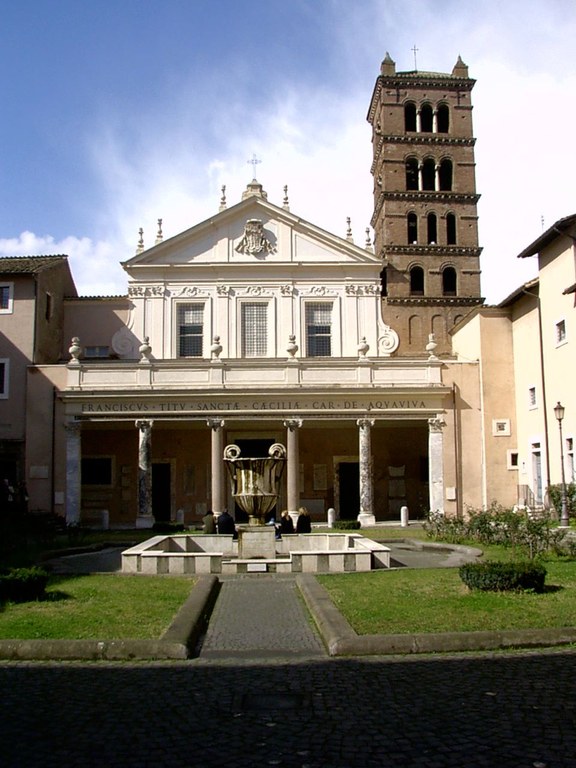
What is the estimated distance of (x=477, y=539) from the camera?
891 inches

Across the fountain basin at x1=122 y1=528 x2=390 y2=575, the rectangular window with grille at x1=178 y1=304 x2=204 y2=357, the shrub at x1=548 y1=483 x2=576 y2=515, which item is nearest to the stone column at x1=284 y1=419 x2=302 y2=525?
the rectangular window with grille at x1=178 y1=304 x2=204 y2=357

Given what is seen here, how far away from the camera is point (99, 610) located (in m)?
12.1

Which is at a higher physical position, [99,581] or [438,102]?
[438,102]

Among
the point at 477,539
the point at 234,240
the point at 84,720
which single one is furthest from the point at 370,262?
the point at 84,720

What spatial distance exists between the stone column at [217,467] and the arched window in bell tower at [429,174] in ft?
81.7

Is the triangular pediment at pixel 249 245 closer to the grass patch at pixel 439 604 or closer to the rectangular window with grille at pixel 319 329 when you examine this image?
the rectangular window with grille at pixel 319 329

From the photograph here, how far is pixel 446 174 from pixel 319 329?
18465mm

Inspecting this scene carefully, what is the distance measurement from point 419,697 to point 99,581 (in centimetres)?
917

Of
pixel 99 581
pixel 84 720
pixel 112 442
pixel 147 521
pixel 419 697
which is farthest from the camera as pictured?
pixel 112 442

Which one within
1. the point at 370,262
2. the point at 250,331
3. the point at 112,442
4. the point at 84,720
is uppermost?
the point at 370,262

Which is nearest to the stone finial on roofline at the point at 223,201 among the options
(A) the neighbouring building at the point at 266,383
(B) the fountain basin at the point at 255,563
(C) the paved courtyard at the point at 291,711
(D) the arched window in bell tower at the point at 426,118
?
(A) the neighbouring building at the point at 266,383

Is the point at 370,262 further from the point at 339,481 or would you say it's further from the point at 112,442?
the point at 112,442

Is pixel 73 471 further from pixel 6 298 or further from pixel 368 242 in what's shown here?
pixel 368 242

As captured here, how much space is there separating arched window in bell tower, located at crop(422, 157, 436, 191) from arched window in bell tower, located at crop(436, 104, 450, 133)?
243 centimetres
